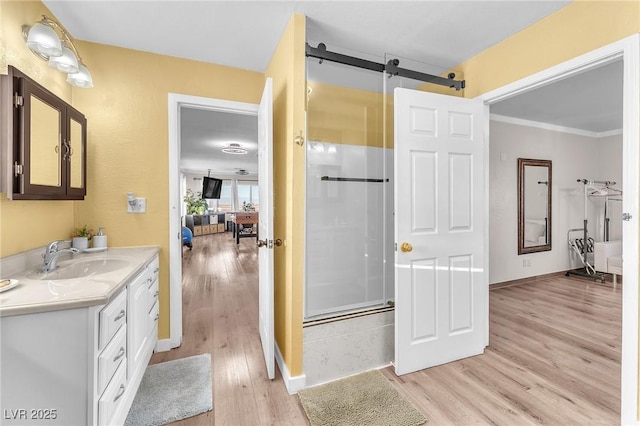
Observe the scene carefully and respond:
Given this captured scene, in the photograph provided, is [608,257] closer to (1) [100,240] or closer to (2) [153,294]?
(2) [153,294]

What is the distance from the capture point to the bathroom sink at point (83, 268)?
5.06 feet

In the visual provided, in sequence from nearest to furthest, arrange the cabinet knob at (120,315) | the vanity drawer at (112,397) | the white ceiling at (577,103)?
1. the vanity drawer at (112,397)
2. the cabinet knob at (120,315)
3. the white ceiling at (577,103)

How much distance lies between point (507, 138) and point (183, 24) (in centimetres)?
450

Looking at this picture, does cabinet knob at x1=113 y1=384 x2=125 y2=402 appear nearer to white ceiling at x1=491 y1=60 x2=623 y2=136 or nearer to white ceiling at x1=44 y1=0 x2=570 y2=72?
white ceiling at x1=44 y1=0 x2=570 y2=72

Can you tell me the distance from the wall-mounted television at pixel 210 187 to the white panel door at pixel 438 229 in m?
9.24

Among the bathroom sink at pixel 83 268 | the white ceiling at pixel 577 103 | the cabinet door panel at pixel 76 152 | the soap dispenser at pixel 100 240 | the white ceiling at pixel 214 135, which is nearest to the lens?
the bathroom sink at pixel 83 268

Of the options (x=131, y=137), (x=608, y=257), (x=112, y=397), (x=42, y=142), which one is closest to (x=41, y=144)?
(x=42, y=142)

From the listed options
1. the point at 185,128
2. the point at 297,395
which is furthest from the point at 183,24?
the point at 185,128

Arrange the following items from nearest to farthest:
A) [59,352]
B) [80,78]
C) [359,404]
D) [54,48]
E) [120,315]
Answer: [59,352], [120,315], [54,48], [359,404], [80,78]

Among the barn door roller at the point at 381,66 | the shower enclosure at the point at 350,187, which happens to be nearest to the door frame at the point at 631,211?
the barn door roller at the point at 381,66

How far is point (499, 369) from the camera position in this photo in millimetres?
2197

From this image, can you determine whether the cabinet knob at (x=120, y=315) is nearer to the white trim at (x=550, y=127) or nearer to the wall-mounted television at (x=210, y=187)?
the white trim at (x=550, y=127)

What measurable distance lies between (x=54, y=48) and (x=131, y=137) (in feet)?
2.70

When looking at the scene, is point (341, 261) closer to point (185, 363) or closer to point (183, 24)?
point (185, 363)
